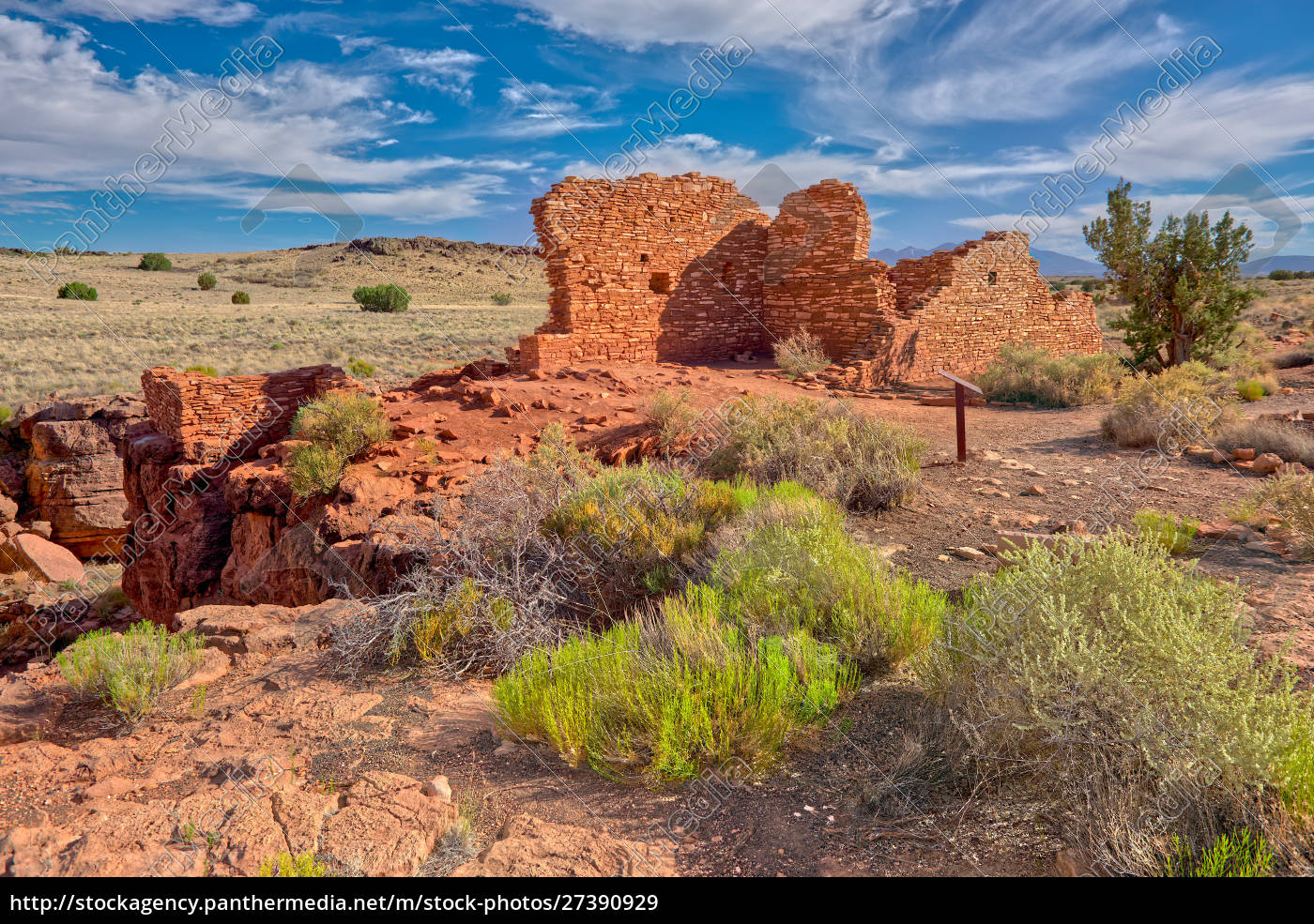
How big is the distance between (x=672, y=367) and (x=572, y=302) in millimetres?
2448

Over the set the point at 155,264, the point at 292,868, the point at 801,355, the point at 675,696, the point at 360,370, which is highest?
the point at 155,264

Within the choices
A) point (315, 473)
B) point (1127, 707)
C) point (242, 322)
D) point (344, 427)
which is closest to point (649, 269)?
point (344, 427)

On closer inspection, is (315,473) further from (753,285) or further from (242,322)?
(242,322)

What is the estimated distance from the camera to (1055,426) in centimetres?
1055

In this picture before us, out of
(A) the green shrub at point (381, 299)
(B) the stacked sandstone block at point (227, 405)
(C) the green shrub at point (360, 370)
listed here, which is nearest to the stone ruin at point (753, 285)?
(B) the stacked sandstone block at point (227, 405)

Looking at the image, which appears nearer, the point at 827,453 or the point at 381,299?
the point at 827,453

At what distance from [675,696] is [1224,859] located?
175cm

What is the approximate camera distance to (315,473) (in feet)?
25.7

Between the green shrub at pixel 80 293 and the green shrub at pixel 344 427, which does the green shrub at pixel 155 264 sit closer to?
the green shrub at pixel 80 293

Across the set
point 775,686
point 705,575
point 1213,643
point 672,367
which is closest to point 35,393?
point 672,367

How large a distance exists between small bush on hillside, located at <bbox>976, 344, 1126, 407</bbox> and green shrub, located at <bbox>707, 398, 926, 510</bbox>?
6402 mm

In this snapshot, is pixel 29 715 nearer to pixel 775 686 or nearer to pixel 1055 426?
pixel 775 686

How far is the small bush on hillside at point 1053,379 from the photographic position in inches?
484
